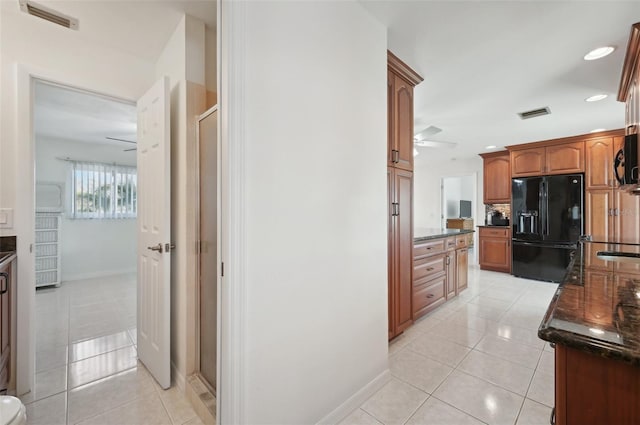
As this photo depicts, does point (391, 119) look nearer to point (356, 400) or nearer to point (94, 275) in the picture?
point (356, 400)

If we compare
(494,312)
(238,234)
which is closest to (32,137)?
(238,234)

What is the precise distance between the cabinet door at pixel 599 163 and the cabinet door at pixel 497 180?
3.64 ft

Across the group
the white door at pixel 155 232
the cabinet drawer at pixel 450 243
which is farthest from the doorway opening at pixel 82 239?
the cabinet drawer at pixel 450 243

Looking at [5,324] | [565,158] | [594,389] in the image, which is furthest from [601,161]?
[5,324]

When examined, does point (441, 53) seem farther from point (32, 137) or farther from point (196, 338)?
point (32, 137)

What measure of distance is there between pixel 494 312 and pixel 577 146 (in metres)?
3.29

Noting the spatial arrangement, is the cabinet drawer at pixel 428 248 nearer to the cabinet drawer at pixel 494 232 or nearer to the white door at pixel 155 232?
the white door at pixel 155 232

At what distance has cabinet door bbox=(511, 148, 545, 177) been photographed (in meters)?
4.69

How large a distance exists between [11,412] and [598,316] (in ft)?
5.73

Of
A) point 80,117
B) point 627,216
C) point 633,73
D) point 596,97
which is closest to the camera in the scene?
point 633,73

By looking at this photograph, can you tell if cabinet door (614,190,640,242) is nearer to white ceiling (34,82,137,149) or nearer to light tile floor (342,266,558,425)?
light tile floor (342,266,558,425)

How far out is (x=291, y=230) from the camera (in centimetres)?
130

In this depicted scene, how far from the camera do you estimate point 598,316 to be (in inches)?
27.6

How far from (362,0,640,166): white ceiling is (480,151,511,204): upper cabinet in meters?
1.60
